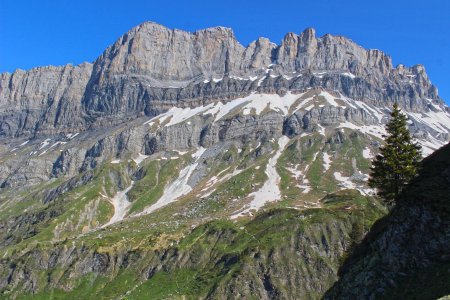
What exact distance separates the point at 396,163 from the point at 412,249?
59.0 feet

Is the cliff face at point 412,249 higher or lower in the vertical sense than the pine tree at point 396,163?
lower

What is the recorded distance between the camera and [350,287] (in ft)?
192

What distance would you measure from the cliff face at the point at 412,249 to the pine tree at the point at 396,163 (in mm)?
5458

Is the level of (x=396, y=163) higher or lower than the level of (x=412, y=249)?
higher

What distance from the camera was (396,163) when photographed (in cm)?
6844

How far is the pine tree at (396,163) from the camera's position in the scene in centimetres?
6812

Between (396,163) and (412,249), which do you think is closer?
(412,249)

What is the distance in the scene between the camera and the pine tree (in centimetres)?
6812

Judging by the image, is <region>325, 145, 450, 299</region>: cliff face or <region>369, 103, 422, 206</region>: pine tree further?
<region>369, 103, 422, 206</region>: pine tree

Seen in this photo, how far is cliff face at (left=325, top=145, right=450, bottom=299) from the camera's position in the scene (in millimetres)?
48750

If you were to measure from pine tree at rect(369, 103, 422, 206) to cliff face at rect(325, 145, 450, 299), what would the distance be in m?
5.46

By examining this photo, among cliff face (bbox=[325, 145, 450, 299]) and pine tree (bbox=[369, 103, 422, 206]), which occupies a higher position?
pine tree (bbox=[369, 103, 422, 206])

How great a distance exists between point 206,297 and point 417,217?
151 m

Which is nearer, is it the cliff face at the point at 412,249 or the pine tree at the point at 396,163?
the cliff face at the point at 412,249
